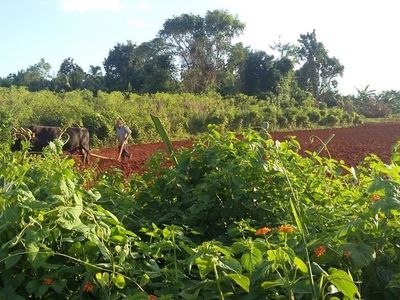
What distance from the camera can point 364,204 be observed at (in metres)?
1.81

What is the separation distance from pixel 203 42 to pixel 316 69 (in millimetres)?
14431

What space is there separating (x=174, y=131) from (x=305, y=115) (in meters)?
10.5

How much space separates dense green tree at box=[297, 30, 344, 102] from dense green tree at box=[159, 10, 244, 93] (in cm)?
1154

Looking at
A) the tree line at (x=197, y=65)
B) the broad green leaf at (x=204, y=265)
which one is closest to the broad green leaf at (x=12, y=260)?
the broad green leaf at (x=204, y=265)

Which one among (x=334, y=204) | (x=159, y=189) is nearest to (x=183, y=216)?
(x=159, y=189)

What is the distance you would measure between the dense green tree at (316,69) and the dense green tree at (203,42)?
11.5 meters

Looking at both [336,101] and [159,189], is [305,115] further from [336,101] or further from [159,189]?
[159,189]

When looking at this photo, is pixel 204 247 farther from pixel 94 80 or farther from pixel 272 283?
pixel 94 80

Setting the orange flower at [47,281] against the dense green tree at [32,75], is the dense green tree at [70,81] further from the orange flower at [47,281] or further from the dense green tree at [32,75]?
the orange flower at [47,281]

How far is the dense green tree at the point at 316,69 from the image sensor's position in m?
47.5

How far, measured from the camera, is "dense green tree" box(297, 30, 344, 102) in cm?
4753

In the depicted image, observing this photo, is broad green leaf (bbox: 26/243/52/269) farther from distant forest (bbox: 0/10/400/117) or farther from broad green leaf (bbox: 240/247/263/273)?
distant forest (bbox: 0/10/400/117)

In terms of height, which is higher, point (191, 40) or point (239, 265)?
point (191, 40)

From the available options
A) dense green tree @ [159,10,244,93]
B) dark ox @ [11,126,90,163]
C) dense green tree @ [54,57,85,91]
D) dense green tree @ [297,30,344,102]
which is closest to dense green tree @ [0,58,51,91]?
dense green tree @ [54,57,85,91]
